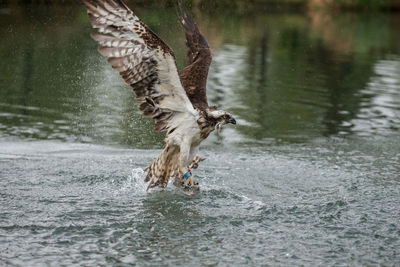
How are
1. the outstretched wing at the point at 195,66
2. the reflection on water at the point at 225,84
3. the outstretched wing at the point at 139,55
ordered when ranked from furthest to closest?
the reflection on water at the point at 225,84, the outstretched wing at the point at 195,66, the outstretched wing at the point at 139,55

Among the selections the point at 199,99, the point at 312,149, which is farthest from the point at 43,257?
the point at 312,149

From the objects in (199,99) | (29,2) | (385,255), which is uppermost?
(29,2)

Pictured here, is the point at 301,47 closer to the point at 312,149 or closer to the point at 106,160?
the point at 312,149

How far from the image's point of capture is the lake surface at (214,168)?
18.3 ft

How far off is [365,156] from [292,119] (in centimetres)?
250

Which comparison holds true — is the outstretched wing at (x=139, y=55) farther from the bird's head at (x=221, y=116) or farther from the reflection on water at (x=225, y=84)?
the reflection on water at (x=225, y=84)

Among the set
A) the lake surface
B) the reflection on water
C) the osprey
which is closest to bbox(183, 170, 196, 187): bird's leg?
the osprey

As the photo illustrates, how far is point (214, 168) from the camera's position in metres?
8.20

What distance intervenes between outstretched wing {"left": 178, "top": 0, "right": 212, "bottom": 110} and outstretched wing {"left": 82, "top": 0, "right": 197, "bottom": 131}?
397 millimetres

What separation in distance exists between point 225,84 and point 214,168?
5.98 meters

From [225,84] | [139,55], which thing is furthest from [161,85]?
[225,84]

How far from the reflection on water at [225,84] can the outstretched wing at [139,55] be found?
2482mm

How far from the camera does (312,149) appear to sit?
941cm

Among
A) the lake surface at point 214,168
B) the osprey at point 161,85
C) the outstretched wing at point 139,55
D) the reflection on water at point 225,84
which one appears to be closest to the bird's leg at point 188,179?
the osprey at point 161,85
